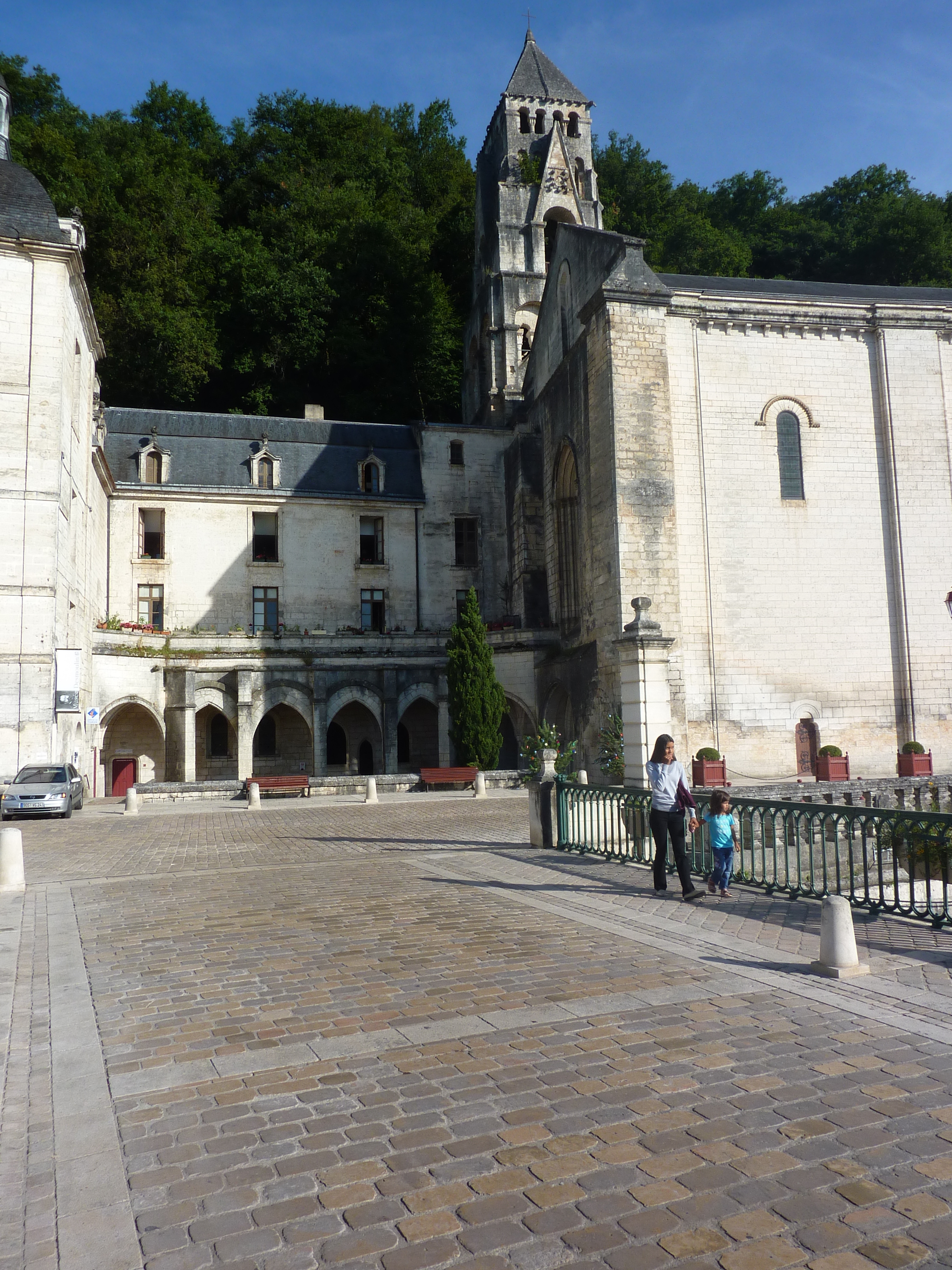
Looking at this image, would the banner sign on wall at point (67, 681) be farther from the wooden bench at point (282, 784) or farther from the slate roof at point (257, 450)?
the slate roof at point (257, 450)

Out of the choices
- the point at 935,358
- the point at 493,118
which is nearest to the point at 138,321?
the point at 493,118

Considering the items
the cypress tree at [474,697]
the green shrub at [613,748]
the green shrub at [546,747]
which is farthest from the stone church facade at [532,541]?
the cypress tree at [474,697]

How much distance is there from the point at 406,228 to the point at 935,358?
95.7 feet

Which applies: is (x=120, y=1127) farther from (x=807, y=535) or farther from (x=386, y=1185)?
(x=807, y=535)

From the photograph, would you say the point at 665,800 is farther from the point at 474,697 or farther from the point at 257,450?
the point at 257,450

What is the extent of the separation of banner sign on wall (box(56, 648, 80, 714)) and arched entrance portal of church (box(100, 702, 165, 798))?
742 centimetres

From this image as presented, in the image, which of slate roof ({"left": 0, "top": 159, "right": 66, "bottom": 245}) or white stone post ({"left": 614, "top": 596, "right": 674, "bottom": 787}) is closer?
white stone post ({"left": 614, "top": 596, "right": 674, "bottom": 787})

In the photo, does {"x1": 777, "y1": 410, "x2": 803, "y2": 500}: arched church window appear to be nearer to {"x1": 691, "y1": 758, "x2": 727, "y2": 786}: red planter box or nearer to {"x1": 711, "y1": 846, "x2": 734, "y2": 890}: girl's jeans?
{"x1": 691, "y1": 758, "x2": 727, "y2": 786}: red planter box

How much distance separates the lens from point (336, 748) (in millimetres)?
34156

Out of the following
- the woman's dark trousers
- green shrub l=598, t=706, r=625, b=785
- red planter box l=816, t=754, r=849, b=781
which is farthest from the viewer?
red planter box l=816, t=754, r=849, b=781

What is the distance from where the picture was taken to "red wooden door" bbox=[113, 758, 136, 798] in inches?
1201

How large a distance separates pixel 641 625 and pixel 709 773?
8383mm

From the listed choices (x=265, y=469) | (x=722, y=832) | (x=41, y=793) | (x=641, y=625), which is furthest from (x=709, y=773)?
(x=265, y=469)

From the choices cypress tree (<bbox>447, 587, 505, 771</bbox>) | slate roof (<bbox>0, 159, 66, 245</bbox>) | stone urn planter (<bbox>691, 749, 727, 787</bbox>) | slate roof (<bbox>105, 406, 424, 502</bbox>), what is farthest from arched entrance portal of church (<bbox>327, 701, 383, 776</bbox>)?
slate roof (<bbox>0, 159, 66, 245</bbox>)
